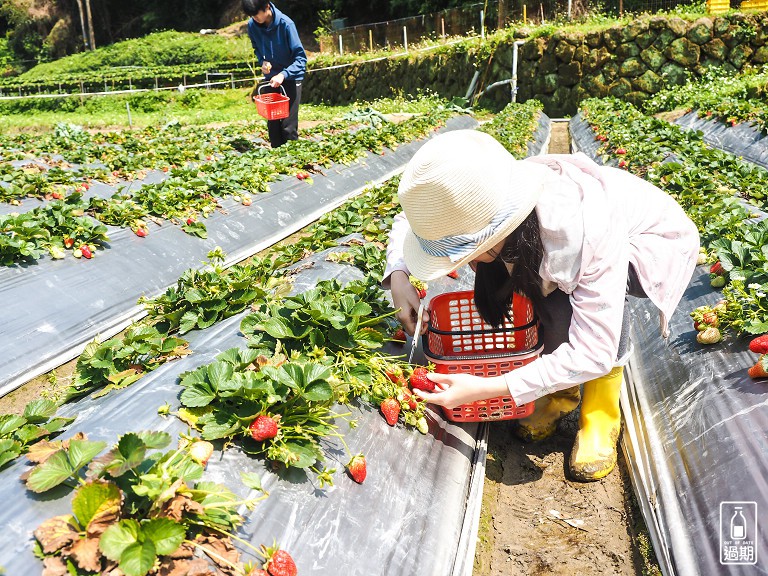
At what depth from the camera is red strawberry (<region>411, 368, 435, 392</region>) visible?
235cm

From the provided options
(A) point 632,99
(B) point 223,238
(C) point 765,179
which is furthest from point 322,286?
(A) point 632,99

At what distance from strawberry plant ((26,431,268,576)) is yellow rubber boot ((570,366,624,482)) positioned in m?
1.56

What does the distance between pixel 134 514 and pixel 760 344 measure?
213cm

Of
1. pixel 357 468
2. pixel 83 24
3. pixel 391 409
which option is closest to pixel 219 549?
pixel 357 468

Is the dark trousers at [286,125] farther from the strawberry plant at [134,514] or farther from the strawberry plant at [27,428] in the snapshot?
the strawberry plant at [134,514]

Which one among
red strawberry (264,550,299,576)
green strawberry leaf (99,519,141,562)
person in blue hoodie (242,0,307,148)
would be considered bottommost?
red strawberry (264,550,299,576)

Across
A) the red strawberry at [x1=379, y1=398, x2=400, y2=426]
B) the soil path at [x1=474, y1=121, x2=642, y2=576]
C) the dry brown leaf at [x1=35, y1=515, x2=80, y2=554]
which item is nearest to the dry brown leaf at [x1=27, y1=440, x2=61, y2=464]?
the dry brown leaf at [x1=35, y1=515, x2=80, y2=554]

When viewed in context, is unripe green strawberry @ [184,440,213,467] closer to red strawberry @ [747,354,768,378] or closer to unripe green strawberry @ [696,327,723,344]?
red strawberry @ [747,354,768,378]

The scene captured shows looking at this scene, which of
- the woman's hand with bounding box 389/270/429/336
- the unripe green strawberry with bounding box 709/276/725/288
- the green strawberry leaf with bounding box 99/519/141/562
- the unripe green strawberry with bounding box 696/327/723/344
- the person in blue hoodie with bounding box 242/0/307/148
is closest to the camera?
the green strawberry leaf with bounding box 99/519/141/562

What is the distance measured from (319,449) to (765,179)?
4613 millimetres

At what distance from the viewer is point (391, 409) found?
7.55ft

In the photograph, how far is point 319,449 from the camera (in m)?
1.94

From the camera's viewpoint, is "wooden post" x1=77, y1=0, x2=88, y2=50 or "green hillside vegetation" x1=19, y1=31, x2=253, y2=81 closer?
"green hillside vegetation" x1=19, y1=31, x2=253, y2=81

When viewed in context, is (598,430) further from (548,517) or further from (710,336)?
(710,336)
